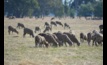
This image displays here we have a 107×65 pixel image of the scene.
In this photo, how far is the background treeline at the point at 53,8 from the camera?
156ft

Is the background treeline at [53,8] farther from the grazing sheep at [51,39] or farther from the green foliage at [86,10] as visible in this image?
the grazing sheep at [51,39]

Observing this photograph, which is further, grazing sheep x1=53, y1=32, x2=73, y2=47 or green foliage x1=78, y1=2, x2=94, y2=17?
green foliage x1=78, y1=2, x2=94, y2=17

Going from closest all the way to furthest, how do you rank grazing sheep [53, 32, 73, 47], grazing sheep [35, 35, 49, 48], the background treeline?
grazing sheep [35, 35, 49, 48], grazing sheep [53, 32, 73, 47], the background treeline

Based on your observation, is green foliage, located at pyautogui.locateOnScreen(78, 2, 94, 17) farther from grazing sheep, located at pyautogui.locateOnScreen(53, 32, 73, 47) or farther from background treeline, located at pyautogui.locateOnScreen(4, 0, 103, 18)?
grazing sheep, located at pyautogui.locateOnScreen(53, 32, 73, 47)

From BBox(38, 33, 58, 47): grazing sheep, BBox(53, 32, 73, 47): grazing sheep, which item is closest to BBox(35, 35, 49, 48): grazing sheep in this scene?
BBox(38, 33, 58, 47): grazing sheep

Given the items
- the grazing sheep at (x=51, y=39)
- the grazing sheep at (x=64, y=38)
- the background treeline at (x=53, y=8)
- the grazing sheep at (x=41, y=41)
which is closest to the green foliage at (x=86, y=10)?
the background treeline at (x=53, y=8)

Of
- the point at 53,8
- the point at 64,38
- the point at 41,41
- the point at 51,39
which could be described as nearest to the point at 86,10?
the point at 53,8

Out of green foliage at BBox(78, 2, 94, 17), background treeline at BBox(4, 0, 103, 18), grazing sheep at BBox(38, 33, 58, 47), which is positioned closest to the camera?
grazing sheep at BBox(38, 33, 58, 47)

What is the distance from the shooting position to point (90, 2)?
56.6m

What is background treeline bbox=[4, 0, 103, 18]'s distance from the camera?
4744 cm

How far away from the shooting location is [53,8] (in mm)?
55750

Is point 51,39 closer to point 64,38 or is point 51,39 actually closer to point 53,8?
point 64,38

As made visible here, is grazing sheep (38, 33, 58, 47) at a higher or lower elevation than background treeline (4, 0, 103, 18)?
lower
